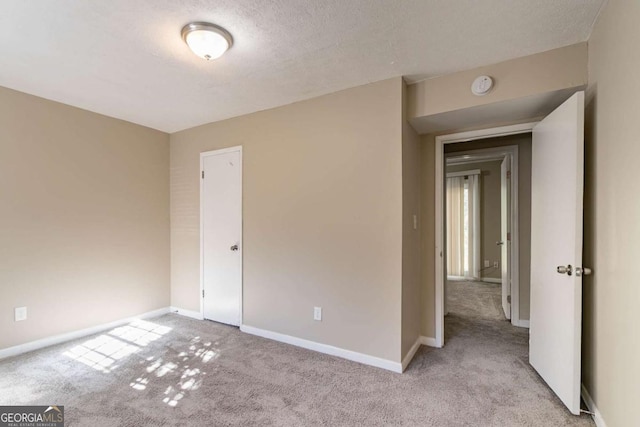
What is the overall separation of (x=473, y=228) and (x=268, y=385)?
16.8 ft

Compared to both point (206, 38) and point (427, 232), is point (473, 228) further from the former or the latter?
point (206, 38)

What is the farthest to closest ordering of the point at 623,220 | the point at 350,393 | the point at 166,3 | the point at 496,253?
1. the point at 496,253
2. the point at 350,393
3. the point at 166,3
4. the point at 623,220

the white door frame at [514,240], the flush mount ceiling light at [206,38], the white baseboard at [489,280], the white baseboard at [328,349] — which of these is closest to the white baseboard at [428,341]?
the white baseboard at [328,349]

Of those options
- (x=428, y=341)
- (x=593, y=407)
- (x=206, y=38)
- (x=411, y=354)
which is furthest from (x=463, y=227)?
(x=206, y=38)

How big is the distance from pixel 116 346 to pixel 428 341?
119 inches

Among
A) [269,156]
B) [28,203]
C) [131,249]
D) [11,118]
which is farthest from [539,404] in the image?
[11,118]

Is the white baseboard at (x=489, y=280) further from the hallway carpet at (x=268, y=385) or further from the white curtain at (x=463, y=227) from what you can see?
the hallway carpet at (x=268, y=385)

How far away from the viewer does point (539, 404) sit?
1.90 meters

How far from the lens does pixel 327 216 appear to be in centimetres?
269

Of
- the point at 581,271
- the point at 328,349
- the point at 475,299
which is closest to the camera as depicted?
the point at 581,271

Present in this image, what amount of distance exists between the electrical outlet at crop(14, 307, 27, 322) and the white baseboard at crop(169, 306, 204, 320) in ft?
4.78

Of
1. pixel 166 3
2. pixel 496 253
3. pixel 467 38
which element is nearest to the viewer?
pixel 166 3

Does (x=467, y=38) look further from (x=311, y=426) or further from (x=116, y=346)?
(x=116, y=346)

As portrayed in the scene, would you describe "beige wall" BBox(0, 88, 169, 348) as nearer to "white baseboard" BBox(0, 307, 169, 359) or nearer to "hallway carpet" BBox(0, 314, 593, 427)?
"white baseboard" BBox(0, 307, 169, 359)
